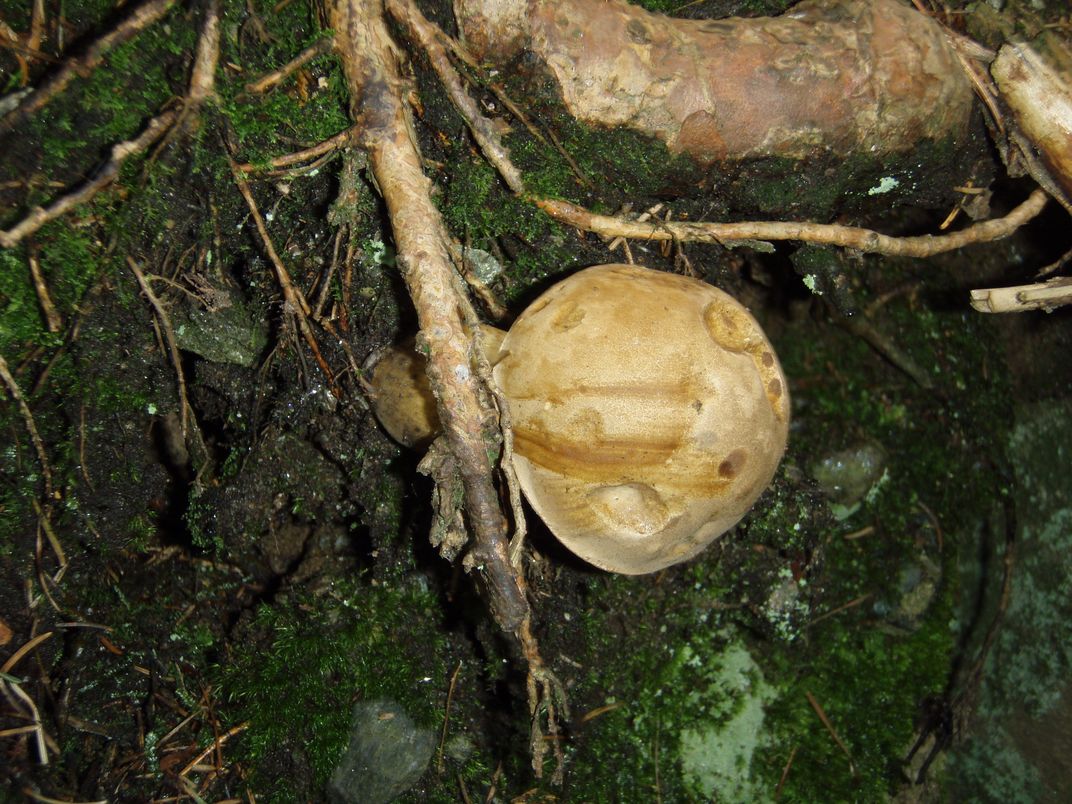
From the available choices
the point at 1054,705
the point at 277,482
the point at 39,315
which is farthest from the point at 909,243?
the point at 39,315

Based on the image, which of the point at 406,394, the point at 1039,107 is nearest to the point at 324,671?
the point at 406,394

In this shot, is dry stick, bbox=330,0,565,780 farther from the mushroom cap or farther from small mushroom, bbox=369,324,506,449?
small mushroom, bbox=369,324,506,449

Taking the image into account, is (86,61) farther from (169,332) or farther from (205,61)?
(169,332)

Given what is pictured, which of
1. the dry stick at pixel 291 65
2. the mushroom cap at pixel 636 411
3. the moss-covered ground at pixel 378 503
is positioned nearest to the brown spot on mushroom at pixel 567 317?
the mushroom cap at pixel 636 411

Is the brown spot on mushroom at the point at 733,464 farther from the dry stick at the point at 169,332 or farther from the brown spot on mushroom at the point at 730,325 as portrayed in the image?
the dry stick at the point at 169,332

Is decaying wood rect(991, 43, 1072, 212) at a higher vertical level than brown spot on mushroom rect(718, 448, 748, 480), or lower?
higher

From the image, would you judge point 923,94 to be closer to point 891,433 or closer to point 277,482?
point 891,433

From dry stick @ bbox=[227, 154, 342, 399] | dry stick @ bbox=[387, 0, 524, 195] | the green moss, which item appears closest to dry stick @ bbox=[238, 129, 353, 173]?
dry stick @ bbox=[227, 154, 342, 399]
